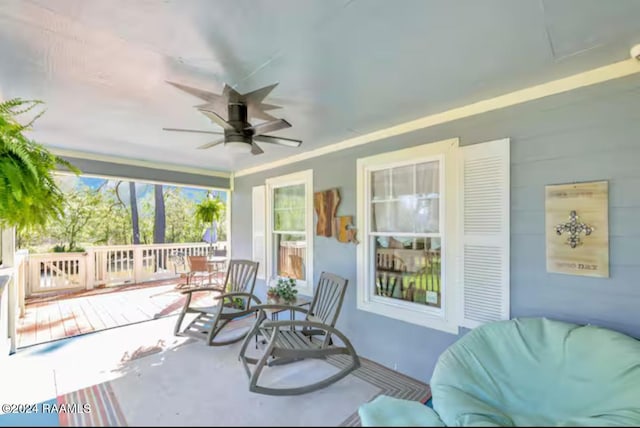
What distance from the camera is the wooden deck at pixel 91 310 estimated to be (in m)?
4.00

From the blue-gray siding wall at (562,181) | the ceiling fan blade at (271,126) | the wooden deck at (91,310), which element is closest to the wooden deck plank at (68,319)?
the wooden deck at (91,310)

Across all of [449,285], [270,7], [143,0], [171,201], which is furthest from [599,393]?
[171,201]

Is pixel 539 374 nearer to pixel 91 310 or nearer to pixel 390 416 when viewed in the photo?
pixel 390 416

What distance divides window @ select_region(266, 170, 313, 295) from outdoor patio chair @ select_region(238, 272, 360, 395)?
869 mm

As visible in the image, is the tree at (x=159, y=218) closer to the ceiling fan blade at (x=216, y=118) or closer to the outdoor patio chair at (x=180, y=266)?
the outdoor patio chair at (x=180, y=266)

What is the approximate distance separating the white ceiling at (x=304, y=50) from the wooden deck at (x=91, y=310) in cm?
306

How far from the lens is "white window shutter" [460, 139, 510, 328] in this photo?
2.36m

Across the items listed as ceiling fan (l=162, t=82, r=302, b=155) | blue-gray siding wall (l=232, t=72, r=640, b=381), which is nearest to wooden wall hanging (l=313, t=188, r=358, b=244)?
blue-gray siding wall (l=232, t=72, r=640, b=381)

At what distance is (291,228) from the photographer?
14.5 feet

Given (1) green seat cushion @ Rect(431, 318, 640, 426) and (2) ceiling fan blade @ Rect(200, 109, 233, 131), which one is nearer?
(1) green seat cushion @ Rect(431, 318, 640, 426)

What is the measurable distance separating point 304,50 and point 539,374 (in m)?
2.25

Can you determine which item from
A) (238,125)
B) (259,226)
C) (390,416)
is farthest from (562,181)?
(259,226)

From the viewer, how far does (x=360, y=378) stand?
1.20 m

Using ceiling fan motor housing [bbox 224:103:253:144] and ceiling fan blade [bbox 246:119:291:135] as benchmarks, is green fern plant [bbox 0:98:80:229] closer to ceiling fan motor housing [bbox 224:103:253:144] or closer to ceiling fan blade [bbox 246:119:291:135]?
ceiling fan motor housing [bbox 224:103:253:144]
